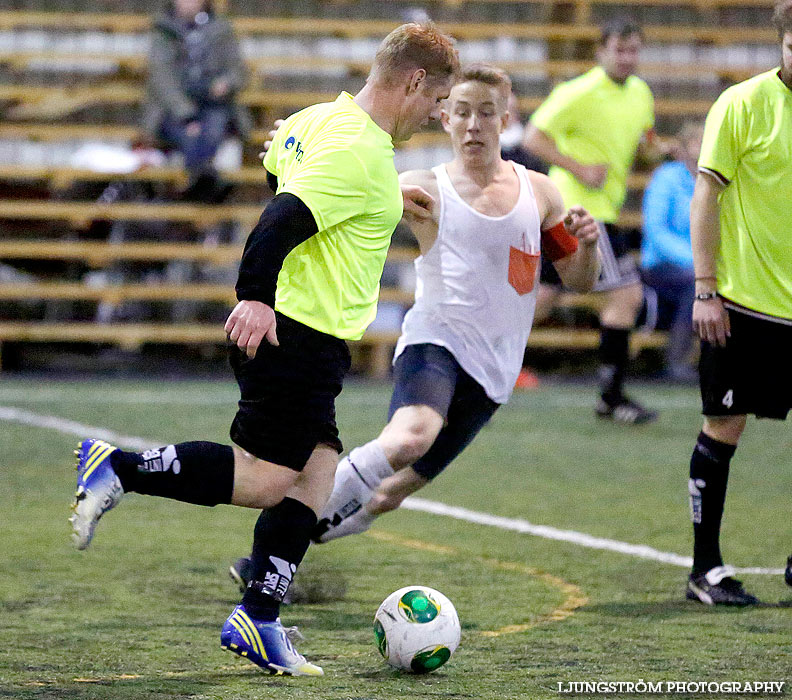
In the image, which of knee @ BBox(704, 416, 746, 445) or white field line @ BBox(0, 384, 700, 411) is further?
white field line @ BBox(0, 384, 700, 411)

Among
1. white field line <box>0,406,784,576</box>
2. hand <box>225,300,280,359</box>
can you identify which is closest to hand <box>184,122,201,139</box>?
white field line <box>0,406,784,576</box>

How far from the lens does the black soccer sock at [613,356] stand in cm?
987

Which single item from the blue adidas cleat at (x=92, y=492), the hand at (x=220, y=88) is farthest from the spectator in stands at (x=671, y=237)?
the blue adidas cleat at (x=92, y=492)

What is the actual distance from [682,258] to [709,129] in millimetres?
7610

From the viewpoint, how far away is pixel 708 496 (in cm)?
516

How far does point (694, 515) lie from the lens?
5160mm

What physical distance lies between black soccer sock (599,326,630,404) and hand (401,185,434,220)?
4939mm

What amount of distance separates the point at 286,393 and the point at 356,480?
3.39 feet

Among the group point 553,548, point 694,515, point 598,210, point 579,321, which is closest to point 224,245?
point 579,321

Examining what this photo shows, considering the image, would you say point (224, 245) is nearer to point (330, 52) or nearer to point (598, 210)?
point (330, 52)

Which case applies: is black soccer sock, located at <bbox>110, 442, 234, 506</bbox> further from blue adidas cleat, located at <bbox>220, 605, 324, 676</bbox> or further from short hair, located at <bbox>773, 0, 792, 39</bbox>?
short hair, located at <bbox>773, 0, 792, 39</bbox>

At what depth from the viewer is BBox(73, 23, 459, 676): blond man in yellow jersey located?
3.84 m

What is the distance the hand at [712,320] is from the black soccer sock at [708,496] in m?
0.40

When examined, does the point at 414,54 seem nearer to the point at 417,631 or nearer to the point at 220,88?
the point at 417,631
